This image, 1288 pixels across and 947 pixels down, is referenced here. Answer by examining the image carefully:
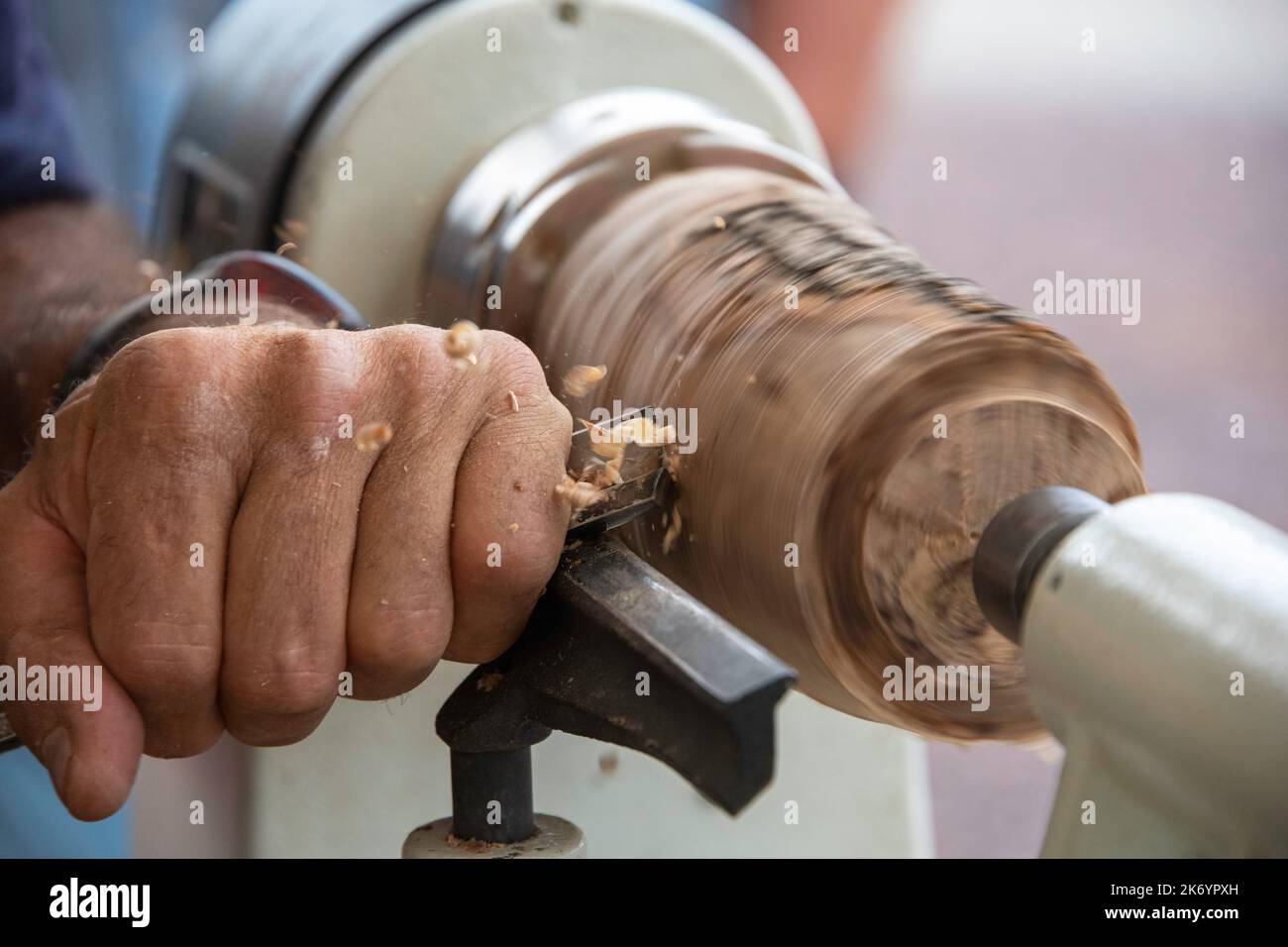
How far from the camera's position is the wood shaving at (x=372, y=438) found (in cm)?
44

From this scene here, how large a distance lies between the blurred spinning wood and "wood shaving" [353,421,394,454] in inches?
4.4

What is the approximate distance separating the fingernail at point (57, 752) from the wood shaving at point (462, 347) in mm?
177

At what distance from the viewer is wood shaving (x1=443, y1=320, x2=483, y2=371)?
0.46 metres

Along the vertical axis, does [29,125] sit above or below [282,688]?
above

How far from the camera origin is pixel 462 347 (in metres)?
0.46

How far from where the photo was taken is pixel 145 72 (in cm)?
146

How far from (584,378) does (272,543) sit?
0.56 feet
